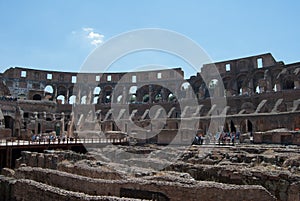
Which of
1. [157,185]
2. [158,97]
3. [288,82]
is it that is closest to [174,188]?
[157,185]

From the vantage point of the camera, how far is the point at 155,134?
27297 millimetres

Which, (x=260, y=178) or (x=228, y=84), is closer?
(x=260, y=178)

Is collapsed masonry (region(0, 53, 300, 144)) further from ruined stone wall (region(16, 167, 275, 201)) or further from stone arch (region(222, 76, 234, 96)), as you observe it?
ruined stone wall (region(16, 167, 275, 201))

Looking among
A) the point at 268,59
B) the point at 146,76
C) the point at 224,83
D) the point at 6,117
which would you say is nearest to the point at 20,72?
the point at 6,117

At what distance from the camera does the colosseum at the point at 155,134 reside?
7.65 meters

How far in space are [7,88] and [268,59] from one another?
4861cm

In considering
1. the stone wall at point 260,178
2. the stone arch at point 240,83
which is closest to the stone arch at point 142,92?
the stone arch at point 240,83

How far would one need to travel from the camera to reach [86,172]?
9.90 metres

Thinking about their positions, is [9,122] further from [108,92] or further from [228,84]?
[228,84]

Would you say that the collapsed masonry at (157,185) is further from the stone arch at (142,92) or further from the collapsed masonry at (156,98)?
the stone arch at (142,92)

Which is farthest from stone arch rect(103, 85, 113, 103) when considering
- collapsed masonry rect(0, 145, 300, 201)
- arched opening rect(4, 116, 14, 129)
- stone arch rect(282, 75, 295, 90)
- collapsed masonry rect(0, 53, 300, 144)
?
collapsed masonry rect(0, 145, 300, 201)

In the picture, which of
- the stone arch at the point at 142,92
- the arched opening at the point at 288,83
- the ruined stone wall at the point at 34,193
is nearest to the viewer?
the ruined stone wall at the point at 34,193

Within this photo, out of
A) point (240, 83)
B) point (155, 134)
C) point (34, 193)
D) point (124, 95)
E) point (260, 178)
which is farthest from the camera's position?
point (124, 95)

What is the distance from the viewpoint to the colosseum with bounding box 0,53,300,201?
301 inches
